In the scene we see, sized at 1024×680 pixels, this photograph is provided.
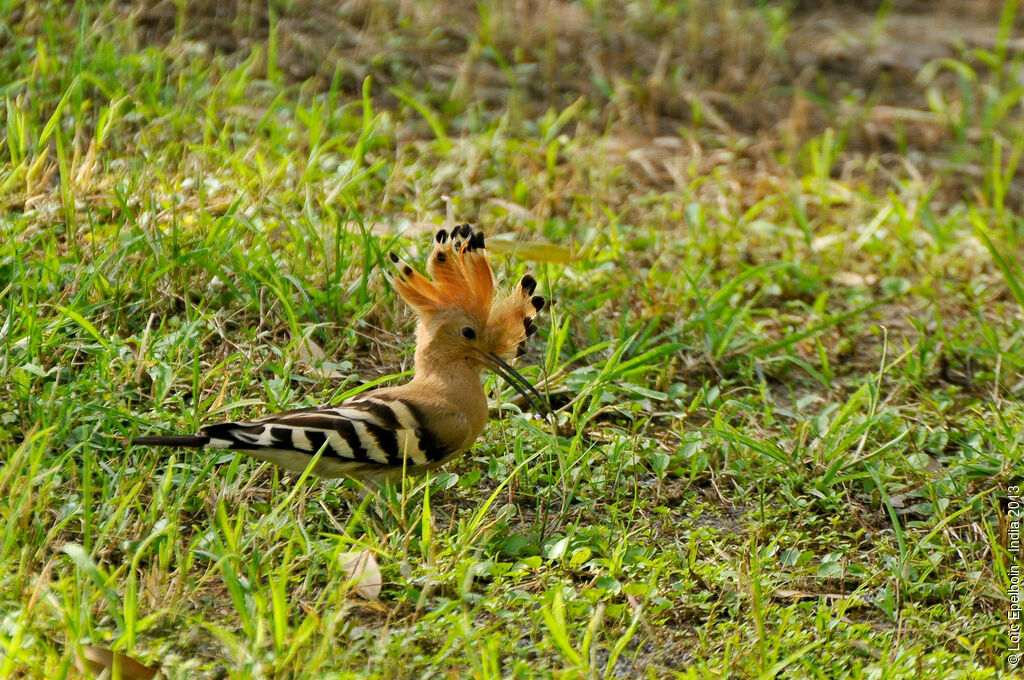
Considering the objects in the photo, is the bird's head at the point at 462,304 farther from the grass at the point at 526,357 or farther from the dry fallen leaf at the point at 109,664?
the dry fallen leaf at the point at 109,664

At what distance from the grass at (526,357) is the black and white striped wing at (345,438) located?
107 millimetres

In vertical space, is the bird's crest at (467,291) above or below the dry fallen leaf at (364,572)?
above

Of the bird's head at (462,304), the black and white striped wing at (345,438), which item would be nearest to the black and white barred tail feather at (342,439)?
the black and white striped wing at (345,438)

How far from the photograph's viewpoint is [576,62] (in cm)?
648

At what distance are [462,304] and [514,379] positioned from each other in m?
0.30

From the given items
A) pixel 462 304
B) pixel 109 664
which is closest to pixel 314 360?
pixel 462 304

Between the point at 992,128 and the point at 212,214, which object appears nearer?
the point at 212,214

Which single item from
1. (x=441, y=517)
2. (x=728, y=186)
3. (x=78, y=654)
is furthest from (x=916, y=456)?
(x=78, y=654)

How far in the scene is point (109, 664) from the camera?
96.2 inches

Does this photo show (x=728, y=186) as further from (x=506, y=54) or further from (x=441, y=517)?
(x=441, y=517)

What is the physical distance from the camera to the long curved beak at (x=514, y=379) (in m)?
3.43

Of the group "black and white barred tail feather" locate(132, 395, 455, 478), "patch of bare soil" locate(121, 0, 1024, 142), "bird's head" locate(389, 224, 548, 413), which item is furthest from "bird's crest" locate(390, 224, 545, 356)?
"patch of bare soil" locate(121, 0, 1024, 142)

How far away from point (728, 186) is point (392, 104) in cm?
166

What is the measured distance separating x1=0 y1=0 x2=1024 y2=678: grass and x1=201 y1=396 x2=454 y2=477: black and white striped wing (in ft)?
0.35
